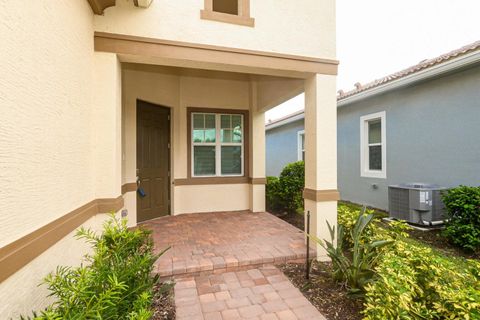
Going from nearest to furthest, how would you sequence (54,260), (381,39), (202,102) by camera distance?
(54,260), (202,102), (381,39)

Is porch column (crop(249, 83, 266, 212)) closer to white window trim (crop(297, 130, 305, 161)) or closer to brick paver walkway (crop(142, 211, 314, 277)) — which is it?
brick paver walkway (crop(142, 211, 314, 277))

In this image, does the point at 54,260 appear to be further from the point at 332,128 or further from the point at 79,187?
the point at 332,128

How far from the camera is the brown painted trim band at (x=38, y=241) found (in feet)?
4.04

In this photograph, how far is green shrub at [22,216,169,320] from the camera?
4.12ft

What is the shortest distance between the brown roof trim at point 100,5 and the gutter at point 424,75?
6.08 m

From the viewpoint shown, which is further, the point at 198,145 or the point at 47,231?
the point at 198,145

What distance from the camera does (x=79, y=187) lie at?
7.43ft

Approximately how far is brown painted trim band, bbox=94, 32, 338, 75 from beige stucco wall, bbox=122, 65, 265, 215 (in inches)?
79.4

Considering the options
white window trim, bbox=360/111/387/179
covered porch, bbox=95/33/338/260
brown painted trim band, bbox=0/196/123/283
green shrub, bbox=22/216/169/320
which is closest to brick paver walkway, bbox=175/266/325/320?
covered porch, bbox=95/33/338/260

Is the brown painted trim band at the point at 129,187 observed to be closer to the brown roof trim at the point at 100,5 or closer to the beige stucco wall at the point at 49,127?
the beige stucco wall at the point at 49,127

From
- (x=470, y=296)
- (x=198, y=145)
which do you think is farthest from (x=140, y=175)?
(x=470, y=296)

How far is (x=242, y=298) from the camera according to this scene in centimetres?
250

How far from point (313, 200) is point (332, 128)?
113 cm

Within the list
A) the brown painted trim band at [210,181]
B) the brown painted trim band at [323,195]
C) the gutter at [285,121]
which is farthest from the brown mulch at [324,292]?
the gutter at [285,121]
